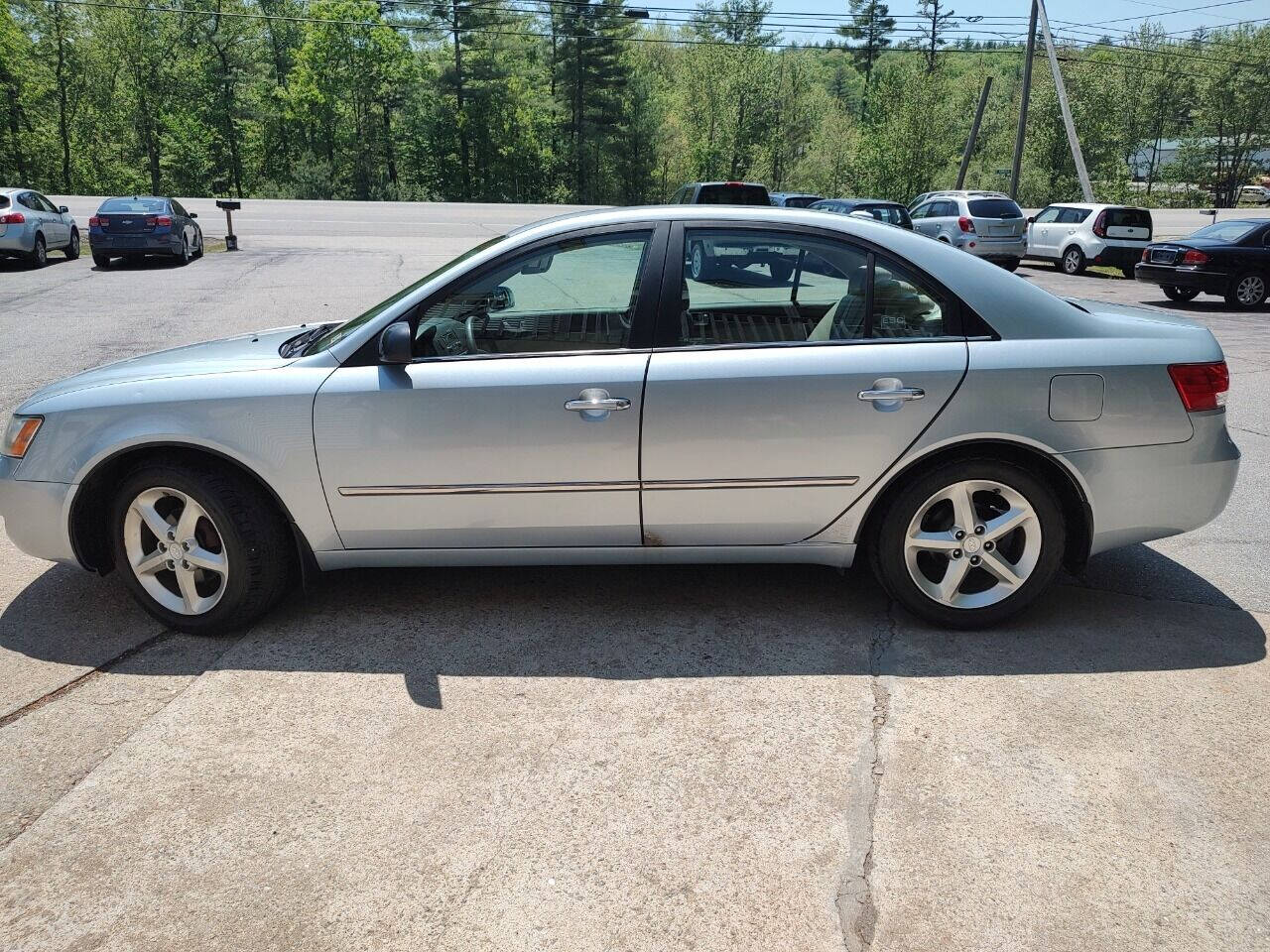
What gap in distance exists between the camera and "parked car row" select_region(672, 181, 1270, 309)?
16.2 meters

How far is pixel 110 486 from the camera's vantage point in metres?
4.04

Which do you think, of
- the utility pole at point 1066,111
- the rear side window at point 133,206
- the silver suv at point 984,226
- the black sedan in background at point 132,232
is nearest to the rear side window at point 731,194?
the silver suv at point 984,226

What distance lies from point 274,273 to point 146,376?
16.2 metres

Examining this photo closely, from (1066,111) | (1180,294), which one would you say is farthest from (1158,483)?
(1066,111)

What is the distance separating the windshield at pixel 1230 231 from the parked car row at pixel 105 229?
767 inches

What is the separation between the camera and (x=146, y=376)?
13.1 ft

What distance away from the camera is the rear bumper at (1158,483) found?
12.6 feet

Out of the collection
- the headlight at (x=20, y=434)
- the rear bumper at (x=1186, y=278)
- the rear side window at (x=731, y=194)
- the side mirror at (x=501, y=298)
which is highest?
the rear side window at (x=731, y=194)

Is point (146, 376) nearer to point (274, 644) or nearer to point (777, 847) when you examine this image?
point (274, 644)

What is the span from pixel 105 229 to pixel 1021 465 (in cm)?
2079

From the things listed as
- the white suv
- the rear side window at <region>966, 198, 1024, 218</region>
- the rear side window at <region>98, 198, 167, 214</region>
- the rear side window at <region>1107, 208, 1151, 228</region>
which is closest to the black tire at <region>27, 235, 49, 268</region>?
the rear side window at <region>98, 198, 167, 214</region>

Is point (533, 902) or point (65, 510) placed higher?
point (65, 510)

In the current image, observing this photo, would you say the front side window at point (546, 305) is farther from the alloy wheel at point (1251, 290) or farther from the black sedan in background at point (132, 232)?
the black sedan in background at point (132, 232)

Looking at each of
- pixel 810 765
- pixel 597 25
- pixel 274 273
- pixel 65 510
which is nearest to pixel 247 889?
pixel 810 765
